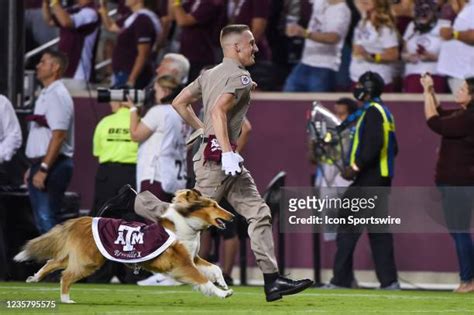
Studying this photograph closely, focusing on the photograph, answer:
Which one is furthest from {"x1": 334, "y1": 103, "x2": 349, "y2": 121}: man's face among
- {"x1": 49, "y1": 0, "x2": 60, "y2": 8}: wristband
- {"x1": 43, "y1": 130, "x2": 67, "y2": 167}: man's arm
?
{"x1": 49, "y1": 0, "x2": 60, "y2": 8}: wristband

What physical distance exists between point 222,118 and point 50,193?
16.9ft

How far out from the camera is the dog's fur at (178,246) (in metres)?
12.0

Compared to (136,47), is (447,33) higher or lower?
higher

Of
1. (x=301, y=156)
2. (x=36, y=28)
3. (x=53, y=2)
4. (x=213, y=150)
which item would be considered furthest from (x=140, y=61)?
(x=213, y=150)

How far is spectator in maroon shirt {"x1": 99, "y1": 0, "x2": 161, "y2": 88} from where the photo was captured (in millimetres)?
18312

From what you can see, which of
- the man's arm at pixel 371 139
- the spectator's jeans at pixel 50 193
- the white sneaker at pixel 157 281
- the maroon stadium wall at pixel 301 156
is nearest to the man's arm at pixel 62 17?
the maroon stadium wall at pixel 301 156

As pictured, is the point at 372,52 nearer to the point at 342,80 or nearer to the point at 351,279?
the point at 342,80

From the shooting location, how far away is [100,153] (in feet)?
54.3

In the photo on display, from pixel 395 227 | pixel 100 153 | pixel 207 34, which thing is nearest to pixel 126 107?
pixel 100 153

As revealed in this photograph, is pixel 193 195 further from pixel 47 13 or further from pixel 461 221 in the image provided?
pixel 47 13

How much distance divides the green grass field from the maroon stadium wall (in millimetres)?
2275

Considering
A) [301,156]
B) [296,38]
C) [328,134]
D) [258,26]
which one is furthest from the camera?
[296,38]

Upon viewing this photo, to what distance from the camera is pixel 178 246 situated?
12.1 metres

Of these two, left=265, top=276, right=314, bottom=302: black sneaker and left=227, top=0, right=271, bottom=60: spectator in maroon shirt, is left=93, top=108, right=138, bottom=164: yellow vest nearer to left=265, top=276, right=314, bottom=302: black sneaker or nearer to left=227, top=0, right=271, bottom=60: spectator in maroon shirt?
left=227, top=0, right=271, bottom=60: spectator in maroon shirt
